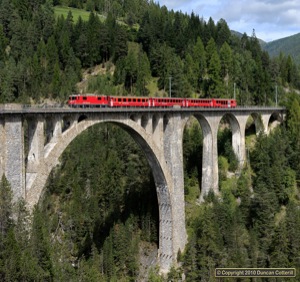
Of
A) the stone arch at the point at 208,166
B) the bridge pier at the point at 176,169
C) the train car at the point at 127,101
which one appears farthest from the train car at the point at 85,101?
the stone arch at the point at 208,166

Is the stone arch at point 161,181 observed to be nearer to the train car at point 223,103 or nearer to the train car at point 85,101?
the train car at point 85,101

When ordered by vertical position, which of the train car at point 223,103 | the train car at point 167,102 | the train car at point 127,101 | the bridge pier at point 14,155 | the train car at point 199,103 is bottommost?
the bridge pier at point 14,155

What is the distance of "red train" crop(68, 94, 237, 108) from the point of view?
3841cm

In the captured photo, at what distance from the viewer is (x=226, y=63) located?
87250 millimetres

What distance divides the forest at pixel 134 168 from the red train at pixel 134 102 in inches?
373

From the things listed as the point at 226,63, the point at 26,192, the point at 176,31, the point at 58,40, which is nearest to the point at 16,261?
the point at 26,192

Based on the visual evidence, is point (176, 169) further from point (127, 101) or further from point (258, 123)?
point (258, 123)

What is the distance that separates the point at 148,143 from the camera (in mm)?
42375

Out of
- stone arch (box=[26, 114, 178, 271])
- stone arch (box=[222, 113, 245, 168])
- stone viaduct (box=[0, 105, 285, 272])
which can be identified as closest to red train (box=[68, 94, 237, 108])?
stone viaduct (box=[0, 105, 285, 272])

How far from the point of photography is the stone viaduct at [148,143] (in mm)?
28062

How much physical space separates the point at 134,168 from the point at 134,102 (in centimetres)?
1730

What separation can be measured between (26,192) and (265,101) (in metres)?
66.9

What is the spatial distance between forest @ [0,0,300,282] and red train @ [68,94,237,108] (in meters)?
9.46

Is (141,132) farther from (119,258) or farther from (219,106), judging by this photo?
(219,106)
